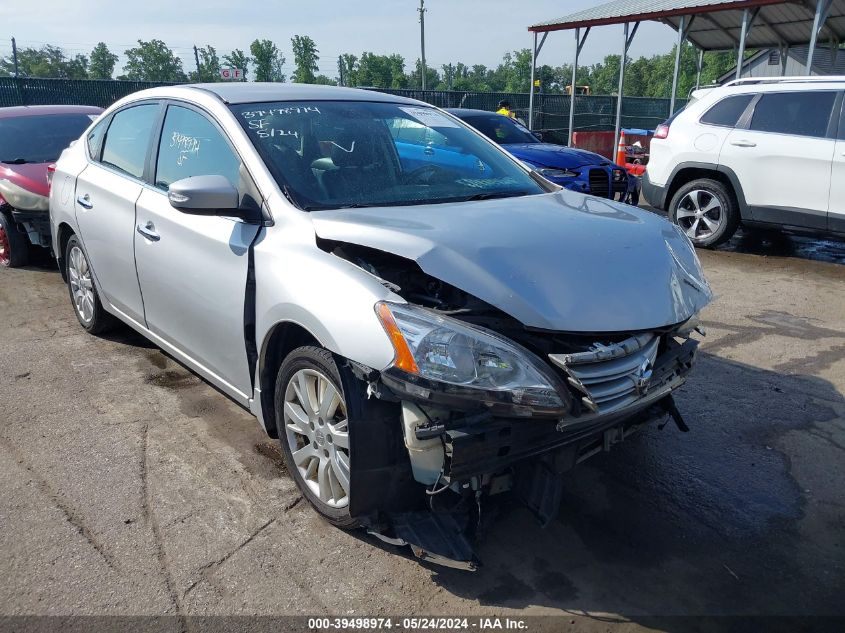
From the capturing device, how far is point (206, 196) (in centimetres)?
301

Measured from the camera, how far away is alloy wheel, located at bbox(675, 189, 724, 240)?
8.38 m

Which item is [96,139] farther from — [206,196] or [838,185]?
[838,185]

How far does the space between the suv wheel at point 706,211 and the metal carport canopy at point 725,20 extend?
6.94 metres

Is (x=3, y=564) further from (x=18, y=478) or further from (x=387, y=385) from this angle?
(x=387, y=385)

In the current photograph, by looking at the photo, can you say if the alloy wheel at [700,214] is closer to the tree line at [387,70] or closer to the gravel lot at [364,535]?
the gravel lot at [364,535]

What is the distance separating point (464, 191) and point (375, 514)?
5.51 feet

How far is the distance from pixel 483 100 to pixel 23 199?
701 inches

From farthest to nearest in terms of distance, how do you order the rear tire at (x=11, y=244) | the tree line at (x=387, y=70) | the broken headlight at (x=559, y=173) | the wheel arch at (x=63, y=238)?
the tree line at (x=387, y=70), the broken headlight at (x=559, y=173), the rear tire at (x=11, y=244), the wheel arch at (x=63, y=238)

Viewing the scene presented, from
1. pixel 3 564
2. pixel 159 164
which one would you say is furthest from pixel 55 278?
pixel 3 564

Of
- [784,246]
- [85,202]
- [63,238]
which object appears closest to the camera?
[85,202]

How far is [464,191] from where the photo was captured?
3539 mm

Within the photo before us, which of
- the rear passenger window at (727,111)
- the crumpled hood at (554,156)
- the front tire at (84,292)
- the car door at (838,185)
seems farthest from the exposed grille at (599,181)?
the front tire at (84,292)

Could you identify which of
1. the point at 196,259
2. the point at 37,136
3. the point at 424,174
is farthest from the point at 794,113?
the point at 37,136

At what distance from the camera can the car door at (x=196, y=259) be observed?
3246mm
